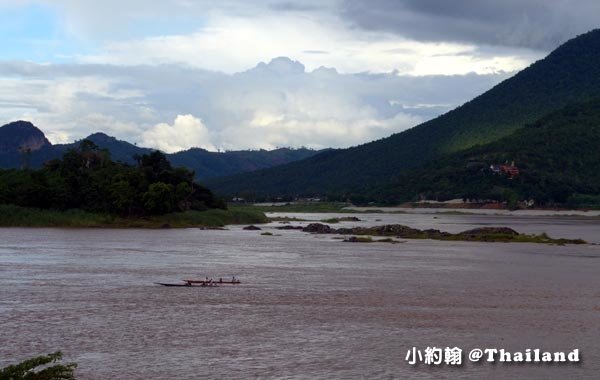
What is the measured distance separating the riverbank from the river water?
4525 cm

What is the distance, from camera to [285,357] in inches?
1374

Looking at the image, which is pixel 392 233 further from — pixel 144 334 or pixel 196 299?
pixel 144 334

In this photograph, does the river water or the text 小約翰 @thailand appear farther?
the text 小約翰 @thailand

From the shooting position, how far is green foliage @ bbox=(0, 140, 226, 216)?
134 m

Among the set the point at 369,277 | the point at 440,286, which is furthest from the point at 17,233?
the point at 440,286

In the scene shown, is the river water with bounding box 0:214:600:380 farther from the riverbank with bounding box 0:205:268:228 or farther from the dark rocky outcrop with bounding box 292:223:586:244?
the riverbank with bounding box 0:205:268:228

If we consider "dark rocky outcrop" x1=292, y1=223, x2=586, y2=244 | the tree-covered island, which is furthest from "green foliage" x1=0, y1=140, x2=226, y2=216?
"dark rocky outcrop" x1=292, y1=223, x2=586, y2=244

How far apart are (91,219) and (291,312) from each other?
9184cm

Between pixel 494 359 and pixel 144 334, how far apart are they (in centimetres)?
1518

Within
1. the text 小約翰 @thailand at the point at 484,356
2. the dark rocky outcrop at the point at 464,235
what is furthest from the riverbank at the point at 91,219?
the text 小約翰 @thailand at the point at 484,356

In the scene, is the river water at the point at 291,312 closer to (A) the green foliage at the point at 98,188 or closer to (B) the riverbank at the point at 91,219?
(B) the riverbank at the point at 91,219

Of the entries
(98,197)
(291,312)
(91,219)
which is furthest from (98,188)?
(291,312)

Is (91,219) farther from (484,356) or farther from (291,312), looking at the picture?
(484,356)

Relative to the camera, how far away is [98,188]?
136250 mm
